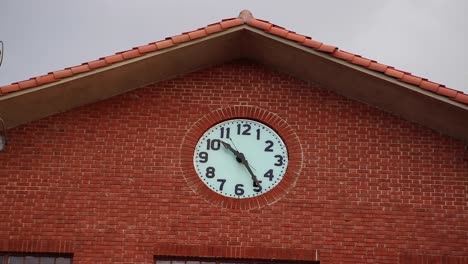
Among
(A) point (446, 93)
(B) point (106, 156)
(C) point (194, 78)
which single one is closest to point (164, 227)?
(B) point (106, 156)

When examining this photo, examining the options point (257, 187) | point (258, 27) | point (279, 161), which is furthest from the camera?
point (279, 161)

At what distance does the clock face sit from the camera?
59.7ft

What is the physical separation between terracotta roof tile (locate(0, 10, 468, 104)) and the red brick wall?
109 cm

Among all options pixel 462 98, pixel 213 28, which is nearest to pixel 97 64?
pixel 213 28

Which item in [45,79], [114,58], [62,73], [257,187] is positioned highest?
[114,58]

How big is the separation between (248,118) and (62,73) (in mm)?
3211

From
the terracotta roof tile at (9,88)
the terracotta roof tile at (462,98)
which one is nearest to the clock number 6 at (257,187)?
the terracotta roof tile at (462,98)

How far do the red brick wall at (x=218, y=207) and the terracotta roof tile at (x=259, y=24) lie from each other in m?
1.11

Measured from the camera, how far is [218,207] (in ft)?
59.1

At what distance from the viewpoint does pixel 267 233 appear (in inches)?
700

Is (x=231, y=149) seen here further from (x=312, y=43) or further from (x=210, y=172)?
(x=312, y=43)

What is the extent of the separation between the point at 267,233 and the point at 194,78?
3099mm

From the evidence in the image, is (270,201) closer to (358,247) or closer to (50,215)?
(358,247)

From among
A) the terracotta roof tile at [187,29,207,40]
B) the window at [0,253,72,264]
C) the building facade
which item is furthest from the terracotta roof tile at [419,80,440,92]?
the window at [0,253,72,264]
